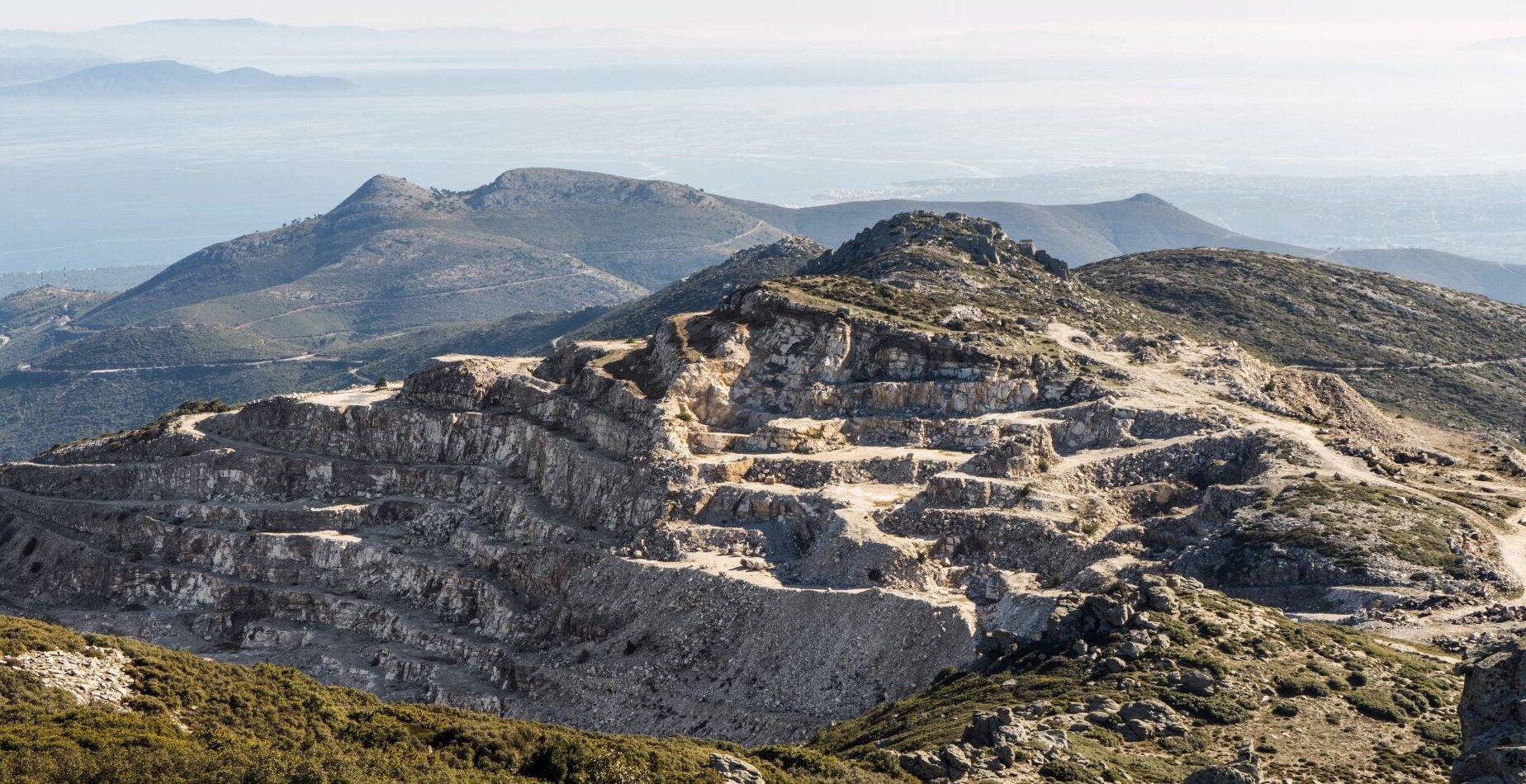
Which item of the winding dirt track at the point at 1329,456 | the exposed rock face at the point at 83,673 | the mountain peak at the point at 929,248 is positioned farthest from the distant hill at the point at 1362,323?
the exposed rock face at the point at 83,673

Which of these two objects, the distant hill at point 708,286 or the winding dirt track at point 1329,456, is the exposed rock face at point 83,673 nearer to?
the winding dirt track at point 1329,456

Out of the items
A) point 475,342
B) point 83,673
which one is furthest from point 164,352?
point 83,673

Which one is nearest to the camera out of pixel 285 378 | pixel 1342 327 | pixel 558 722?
pixel 558 722

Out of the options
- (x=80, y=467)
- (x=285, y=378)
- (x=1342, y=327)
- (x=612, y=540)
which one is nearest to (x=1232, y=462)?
(x=612, y=540)

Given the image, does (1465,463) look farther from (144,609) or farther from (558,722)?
(144,609)

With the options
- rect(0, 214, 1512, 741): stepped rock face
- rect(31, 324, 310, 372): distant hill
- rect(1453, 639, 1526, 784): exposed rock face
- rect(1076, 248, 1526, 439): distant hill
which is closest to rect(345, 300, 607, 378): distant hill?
rect(31, 324, 310, 372): distant hill

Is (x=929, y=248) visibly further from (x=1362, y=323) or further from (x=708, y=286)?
(x=708, y=286)
